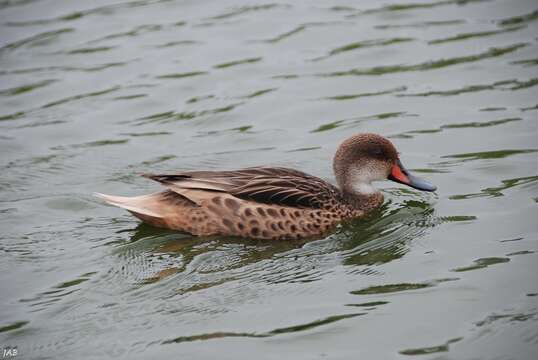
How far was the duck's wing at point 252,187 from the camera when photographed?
7848 mm

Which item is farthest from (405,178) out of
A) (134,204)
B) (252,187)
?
(134,204)

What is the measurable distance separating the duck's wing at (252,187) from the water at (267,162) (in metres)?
0.40

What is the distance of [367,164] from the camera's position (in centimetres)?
835

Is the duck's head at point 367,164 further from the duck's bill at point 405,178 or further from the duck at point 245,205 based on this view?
the duck at point 245,205

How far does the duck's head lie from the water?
34cm

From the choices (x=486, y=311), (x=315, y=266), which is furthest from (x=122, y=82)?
(x=486, y=311)

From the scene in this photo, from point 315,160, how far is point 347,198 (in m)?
1.28

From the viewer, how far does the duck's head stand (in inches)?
327

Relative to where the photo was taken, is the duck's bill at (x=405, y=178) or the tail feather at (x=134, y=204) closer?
the tail feather at (x=134, y=204)

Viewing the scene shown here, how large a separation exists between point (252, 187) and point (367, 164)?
1.18 m

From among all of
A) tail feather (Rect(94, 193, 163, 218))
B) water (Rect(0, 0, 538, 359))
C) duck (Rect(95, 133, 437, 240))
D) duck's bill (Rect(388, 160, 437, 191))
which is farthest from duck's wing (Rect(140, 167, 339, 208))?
duck's bill (Rect(388, 160, 437, 191))

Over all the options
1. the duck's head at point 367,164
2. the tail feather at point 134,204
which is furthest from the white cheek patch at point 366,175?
the tail feather at point 134,204

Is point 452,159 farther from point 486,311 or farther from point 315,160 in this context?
point 486,311

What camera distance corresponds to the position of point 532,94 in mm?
10344
